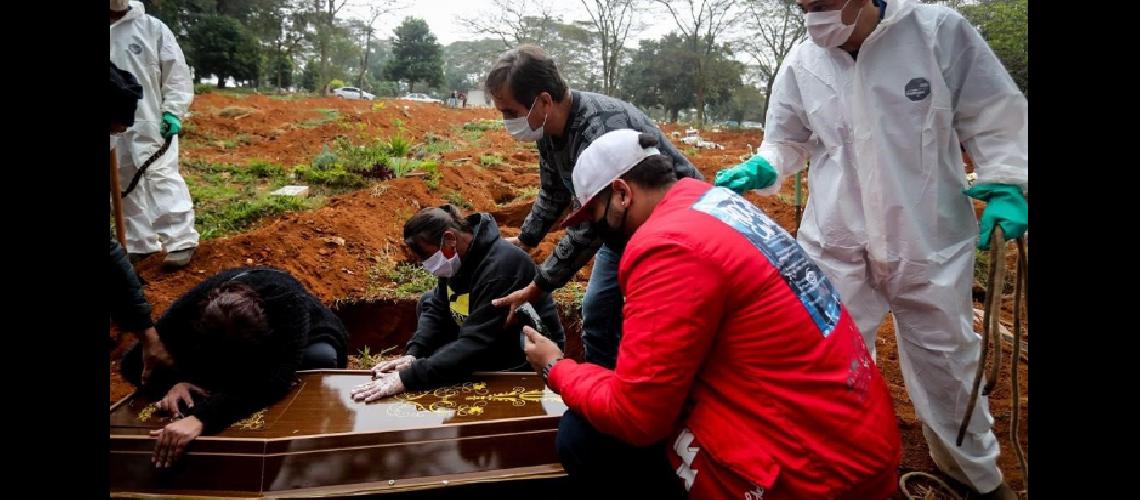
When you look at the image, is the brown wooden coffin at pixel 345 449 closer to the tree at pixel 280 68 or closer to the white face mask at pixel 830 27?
the white face mask at pixel 830 27

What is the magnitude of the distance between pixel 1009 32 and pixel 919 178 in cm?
841

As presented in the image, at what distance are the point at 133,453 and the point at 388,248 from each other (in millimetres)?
3811

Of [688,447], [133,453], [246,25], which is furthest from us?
[246,25]

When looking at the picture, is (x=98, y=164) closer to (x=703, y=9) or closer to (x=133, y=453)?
(x=133, y=453)

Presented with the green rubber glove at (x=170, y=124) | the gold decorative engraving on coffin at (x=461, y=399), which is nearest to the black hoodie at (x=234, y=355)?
Answer: the gold decorative engraving on coffin at (x=461, y=399)

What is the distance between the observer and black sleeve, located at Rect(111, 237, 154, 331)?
→ 7.41 ft

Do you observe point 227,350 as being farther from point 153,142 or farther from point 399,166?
point 399,166

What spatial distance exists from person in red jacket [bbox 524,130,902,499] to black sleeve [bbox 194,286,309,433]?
1.43 metres

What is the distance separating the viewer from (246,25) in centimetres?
2031

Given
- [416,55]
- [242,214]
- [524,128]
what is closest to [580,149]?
[524,128]

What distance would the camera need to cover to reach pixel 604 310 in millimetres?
2650

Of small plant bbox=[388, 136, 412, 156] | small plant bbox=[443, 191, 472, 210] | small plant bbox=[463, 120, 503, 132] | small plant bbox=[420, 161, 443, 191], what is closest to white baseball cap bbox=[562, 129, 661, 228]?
small plant bbox=[443, 191, 472, 210]

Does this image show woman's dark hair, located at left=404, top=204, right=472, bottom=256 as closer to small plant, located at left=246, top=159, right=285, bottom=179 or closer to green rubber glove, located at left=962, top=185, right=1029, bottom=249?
green rubber glove, located at left=962, top=185, right=1029, bottom=249

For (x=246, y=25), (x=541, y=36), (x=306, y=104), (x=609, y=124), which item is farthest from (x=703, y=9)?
(x=609, y=124)
